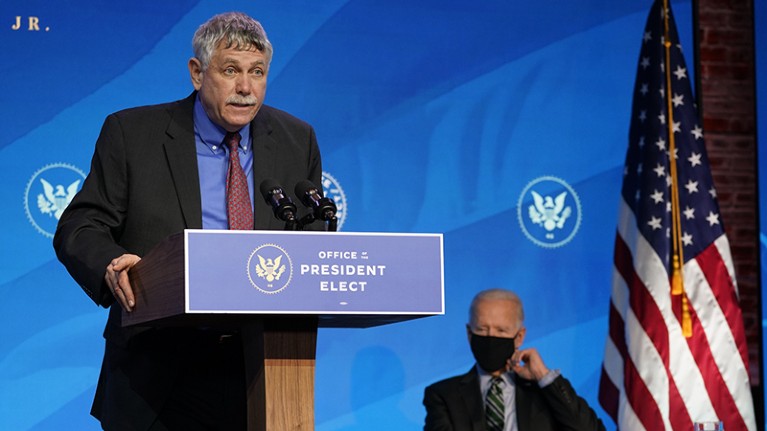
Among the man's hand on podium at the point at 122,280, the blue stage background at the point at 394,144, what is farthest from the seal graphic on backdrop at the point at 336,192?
the man's hand on podium at the point at 122,280

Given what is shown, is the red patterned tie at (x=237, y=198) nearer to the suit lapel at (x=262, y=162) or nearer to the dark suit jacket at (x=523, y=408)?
the suit lapel at (x=262, y=162)

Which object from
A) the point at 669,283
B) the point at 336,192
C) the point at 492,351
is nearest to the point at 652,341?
the point at 669,283

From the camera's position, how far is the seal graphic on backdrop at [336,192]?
518 centimetres

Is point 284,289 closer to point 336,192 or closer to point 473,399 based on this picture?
point 473,399

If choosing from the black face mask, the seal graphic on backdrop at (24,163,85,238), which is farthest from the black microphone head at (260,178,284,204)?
the seal graphic on backdrop at (24,163,85,238)

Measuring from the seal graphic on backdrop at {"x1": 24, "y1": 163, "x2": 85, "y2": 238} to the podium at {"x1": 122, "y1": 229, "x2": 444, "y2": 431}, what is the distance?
2.78 meters

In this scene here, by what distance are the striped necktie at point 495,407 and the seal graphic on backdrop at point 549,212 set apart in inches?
47.4

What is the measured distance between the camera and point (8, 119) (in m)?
4.86

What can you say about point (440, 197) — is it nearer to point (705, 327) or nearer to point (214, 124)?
point (705, 327)

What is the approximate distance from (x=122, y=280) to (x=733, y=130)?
4.42m

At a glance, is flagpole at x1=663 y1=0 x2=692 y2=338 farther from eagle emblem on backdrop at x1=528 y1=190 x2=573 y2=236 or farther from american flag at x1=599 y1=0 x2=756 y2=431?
eagle emblem on backdrop at x1=528 y1=190 x2=573 y2=236

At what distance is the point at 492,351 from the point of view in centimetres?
435

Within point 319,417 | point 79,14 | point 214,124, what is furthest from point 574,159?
point 214,124

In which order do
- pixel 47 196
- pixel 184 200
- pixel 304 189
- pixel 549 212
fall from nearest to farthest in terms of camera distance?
pixel 304 189 < pixel 184 200 < pixel 47 196 < pixel 549 212
